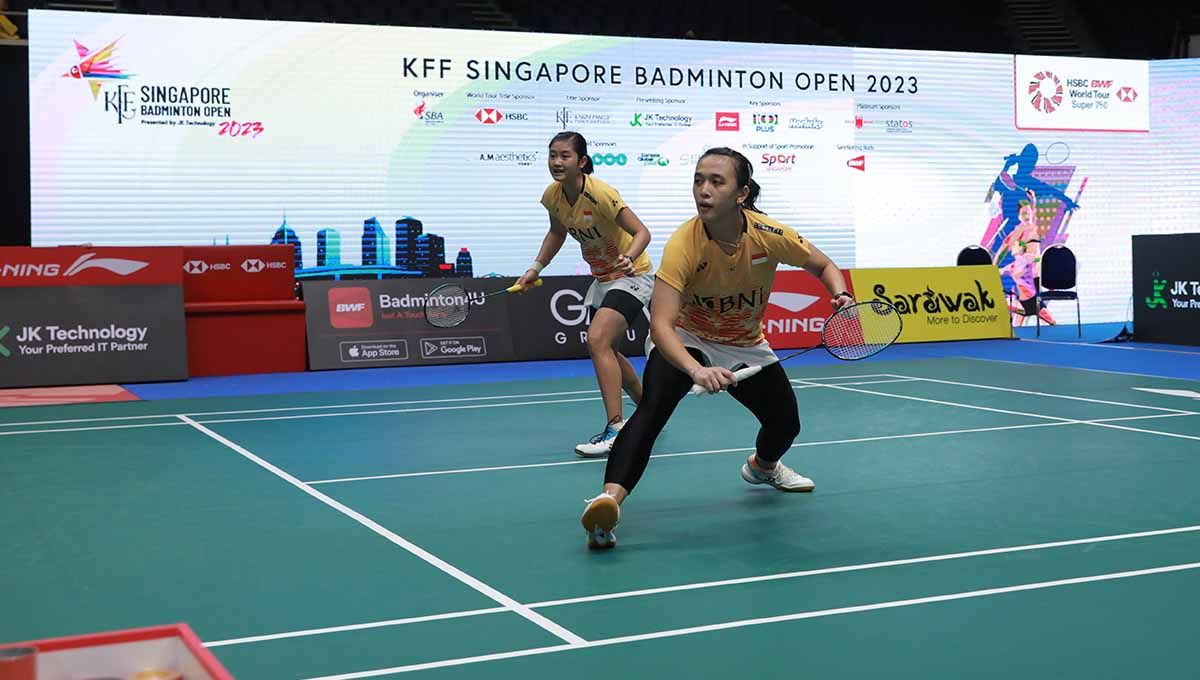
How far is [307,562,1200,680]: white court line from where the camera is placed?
396 cm

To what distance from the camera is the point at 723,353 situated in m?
6.14

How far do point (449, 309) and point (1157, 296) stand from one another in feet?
31.3

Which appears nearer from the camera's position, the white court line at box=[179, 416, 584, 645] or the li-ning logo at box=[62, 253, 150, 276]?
the white court line at box=[179, 416, 584, 645]

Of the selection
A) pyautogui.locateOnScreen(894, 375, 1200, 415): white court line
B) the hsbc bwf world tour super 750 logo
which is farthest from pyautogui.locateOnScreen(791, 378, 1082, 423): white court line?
the hsbc bwf world tour super 750 logo

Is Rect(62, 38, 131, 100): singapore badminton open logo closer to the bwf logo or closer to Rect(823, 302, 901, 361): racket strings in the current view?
the bwf logo

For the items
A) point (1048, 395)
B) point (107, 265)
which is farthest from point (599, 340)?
point (107, 265)

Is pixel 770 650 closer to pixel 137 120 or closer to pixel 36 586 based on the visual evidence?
pixel 36 586

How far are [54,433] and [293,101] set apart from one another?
7701mm

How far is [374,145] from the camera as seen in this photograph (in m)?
16.6

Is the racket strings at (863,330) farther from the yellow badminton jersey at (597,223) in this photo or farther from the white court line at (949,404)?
the white court line at (949,404)

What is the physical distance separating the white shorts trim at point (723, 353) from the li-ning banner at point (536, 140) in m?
10.1

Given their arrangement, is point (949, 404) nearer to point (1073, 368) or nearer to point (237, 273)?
point (1073, 368)

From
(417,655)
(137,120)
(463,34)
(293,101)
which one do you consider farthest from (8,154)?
(417,655)

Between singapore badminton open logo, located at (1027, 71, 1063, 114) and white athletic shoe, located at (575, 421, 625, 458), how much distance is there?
1425 centimetres
